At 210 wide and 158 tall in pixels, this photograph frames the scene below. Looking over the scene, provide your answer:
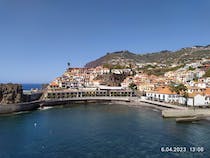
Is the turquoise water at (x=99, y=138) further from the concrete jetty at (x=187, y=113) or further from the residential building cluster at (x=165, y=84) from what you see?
the residential building cluster at (x=165, y=84)

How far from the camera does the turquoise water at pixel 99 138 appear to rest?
33469 millimetres

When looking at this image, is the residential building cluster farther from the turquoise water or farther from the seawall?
the seawall

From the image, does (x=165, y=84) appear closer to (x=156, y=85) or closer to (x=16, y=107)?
(x=156, y=85)

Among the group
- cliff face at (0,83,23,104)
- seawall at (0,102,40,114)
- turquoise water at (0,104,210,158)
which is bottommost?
turquoise water at (0,104,210,158)

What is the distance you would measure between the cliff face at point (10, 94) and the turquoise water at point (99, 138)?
61.5ft

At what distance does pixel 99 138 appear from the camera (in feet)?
Result: 133

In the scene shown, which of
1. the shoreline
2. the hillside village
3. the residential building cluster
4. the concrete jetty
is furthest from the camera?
the hillside village

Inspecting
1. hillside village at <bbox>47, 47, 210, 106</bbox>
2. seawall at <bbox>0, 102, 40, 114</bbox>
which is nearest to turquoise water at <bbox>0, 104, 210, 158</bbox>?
seawall at <bbox>0, 102, 40, 114</bbox>

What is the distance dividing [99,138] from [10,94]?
45241 millimetres

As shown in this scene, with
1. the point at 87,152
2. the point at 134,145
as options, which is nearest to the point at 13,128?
the point at 87,152

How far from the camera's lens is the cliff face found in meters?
74.4

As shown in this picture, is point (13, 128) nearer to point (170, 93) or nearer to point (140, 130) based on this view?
point (140, 130)

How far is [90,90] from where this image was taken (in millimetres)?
109500

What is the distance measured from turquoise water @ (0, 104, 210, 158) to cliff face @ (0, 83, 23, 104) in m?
18.7
